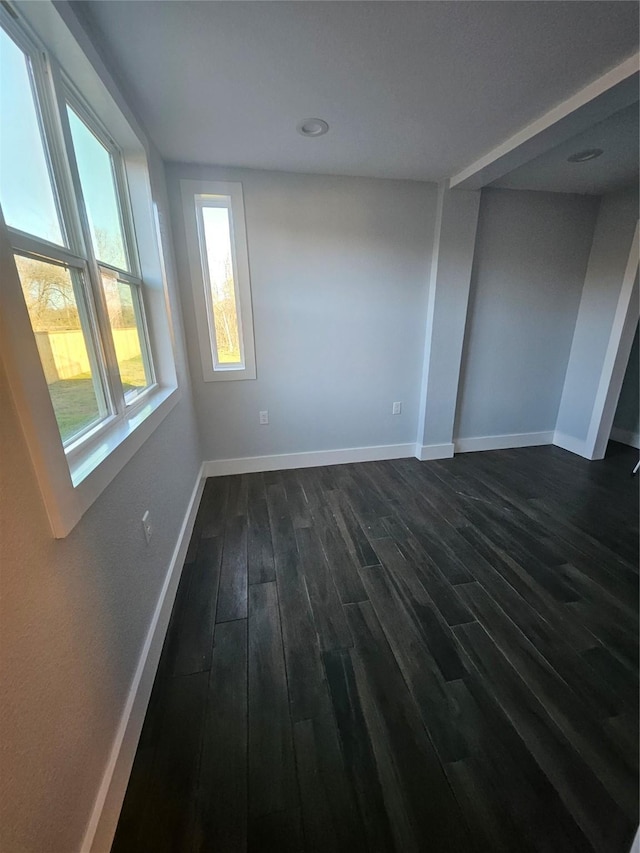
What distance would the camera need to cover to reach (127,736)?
1032mm

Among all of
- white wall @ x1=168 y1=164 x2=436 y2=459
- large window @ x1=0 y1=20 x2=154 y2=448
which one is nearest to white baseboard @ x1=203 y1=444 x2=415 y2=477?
white wall @ x1=168 y1=164 x2=436 y2=459

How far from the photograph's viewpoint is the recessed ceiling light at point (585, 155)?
2129mm

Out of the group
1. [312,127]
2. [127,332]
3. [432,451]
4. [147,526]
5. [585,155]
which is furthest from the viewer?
[432,451]

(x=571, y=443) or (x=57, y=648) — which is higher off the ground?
(x=57, y=648)

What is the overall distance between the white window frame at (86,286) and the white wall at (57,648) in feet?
0.16

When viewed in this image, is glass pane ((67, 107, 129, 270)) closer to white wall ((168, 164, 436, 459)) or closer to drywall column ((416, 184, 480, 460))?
white wall ((168, 164, 436, 459))

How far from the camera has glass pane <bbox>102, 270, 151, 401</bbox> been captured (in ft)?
4.87

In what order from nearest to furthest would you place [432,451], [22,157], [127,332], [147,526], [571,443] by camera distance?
[22,157], [147,526], [127,332], [432,451], [571,443]

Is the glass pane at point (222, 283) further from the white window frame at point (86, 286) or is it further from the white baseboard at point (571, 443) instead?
the white baseboard at point (571, 443)

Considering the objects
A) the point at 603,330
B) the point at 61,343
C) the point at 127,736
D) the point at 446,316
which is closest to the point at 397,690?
the point at 127,736

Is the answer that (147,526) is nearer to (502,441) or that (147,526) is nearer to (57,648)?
(57,648)

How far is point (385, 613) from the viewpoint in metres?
1.57

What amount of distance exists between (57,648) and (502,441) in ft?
12.3

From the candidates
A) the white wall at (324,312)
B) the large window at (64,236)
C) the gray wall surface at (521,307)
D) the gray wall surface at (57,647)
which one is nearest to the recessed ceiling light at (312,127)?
the white wall at (324,312)
